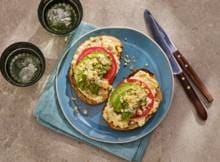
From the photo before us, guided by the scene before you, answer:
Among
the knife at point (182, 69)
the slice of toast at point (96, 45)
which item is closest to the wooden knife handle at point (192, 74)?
the knife at point (182, 69)

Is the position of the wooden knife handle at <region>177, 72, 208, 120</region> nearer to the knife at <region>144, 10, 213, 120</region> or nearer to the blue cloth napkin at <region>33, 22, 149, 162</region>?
the knife at <region>144, 10, 213, 120</region>

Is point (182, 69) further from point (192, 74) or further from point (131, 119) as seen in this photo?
point (131, 119)

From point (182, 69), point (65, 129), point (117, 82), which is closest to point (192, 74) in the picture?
point (182, 69)

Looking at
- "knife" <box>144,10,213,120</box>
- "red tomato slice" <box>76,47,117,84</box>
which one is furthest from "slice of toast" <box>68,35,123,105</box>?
"knife" <box>144,10,213,120</box>

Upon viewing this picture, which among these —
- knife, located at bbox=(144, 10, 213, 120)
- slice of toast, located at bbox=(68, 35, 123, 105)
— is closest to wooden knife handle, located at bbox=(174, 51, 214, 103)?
knife, located at bbox=(144, 10, 213, 120)

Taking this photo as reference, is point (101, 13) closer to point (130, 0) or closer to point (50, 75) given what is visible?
point (130, 0)

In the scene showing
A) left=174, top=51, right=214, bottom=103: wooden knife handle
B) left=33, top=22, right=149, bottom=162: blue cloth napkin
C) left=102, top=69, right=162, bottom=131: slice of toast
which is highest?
left=174, top=51, right=214, bottom=103: wooden knife handle

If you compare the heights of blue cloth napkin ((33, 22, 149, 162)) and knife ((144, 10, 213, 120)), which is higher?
knife ((144, 10, 213, 120))
